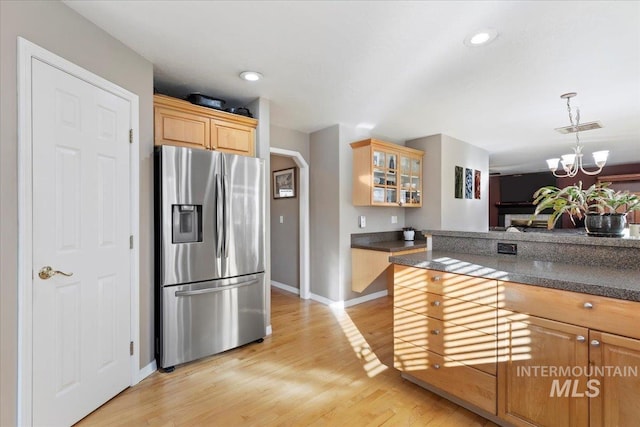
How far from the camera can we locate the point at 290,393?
2.08 m

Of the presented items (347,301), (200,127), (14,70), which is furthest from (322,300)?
(14,70)

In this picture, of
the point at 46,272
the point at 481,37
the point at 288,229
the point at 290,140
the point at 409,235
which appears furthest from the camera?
the point at 288,229

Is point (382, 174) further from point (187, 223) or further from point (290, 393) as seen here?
point (290, 393)

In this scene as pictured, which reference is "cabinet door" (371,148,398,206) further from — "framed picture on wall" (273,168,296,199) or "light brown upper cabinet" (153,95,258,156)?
"light brown upper cabinet" (153,95,258,156)

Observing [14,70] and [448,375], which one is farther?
[448,375]

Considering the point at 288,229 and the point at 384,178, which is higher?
the point at 384,178

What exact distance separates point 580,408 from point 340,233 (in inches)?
108

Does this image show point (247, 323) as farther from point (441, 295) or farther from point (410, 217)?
point (410, 217)

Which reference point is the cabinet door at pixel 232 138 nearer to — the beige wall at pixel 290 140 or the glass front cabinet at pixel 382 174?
the beige wall at pixel 290 140

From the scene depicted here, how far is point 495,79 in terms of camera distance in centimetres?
263

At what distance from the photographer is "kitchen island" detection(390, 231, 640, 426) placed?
52.6 inches

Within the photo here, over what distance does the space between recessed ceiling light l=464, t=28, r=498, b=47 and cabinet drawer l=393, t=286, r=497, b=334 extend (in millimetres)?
1714

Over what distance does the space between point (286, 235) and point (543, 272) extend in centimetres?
355

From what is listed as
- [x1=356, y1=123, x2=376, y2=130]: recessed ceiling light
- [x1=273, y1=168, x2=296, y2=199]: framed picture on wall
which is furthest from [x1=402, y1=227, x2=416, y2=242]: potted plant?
[x1=273, y1=168, x2=296, y2=199]: framed picture on wall
